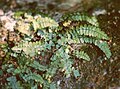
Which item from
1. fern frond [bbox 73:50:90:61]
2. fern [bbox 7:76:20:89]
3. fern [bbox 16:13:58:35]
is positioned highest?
fern [bbox 16:13:58:35]

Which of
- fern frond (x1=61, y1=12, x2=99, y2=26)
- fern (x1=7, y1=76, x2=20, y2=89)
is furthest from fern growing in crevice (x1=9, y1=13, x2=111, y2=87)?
fern (x1=7, y1=76, x2=20, y2=89)

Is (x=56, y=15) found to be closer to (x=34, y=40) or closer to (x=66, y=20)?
(x=66, y=20)

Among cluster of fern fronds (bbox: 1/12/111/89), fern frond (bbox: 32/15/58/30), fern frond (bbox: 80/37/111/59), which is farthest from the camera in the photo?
fern frond (bbox: 32/15/58/30)

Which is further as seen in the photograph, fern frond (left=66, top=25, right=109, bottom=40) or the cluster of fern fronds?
fern frond (left=66, top=25, right=109, bottom=40)

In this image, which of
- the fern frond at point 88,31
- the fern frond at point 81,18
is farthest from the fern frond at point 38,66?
the fern frond at point 81,18

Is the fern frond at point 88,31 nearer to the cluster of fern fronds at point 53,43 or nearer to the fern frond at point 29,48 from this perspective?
the cluster of fern fronds at point 53,43

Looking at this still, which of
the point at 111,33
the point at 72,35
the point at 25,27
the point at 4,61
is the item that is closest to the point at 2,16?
the point at 25,27

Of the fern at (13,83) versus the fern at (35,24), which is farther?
the fern at (35,24)

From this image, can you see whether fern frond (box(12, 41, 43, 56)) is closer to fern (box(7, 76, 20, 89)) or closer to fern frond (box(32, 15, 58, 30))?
fern frond (box(32, 15, 58, 30))

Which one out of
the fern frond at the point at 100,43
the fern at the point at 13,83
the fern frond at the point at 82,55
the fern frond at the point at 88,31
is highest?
the fern frond at the point at 88,31

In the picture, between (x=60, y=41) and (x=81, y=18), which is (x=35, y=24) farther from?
(x=81, y=18)

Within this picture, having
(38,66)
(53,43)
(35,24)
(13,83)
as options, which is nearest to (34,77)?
(38,66)
